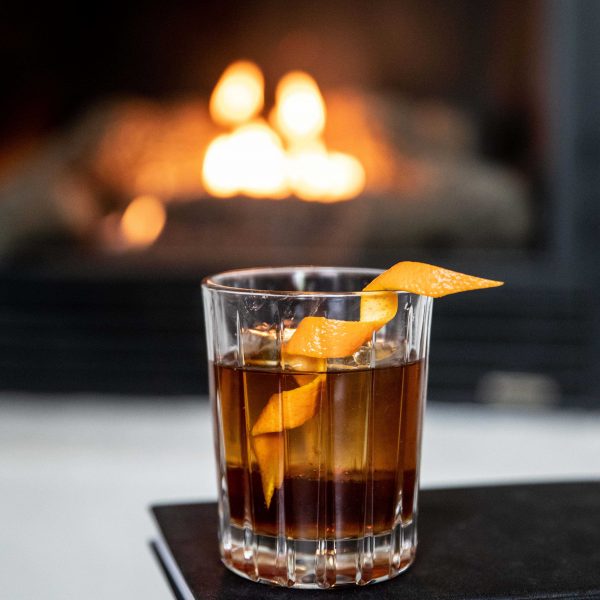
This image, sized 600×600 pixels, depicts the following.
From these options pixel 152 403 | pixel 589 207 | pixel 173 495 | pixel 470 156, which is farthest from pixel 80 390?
pixel 589 207

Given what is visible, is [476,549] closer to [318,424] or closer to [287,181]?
[318,424]

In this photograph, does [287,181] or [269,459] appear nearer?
[269,459]

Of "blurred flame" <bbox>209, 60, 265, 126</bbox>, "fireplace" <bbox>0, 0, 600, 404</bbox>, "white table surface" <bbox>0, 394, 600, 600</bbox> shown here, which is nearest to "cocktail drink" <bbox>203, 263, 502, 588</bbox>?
"white table surface" <bbox>0, 394, 600, 600</bbox>

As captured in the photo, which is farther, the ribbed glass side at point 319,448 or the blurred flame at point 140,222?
the blurred flame at point 140,222

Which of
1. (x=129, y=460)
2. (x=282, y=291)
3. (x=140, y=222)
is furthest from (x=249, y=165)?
(x=282, y=291)

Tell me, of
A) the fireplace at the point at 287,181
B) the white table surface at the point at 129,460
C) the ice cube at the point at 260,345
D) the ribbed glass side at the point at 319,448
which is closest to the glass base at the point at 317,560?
the ribbed glass side at the point at 319,448

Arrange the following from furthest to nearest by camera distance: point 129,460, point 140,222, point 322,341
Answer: point 140,222
point 129,460
point 322,341

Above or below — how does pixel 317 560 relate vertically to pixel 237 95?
below

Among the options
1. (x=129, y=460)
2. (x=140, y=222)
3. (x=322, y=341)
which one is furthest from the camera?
(x=140, y=222)

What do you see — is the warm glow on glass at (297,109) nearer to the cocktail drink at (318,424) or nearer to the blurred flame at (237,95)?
the blurred flame at (237,95)
